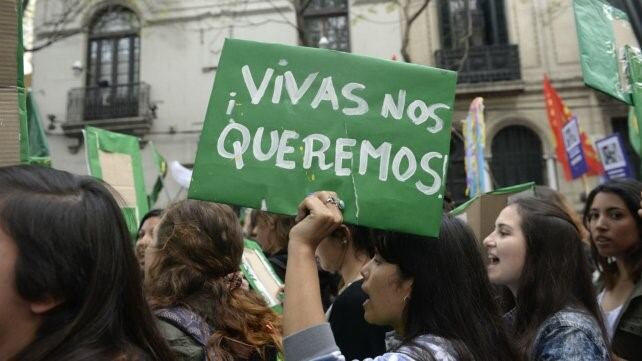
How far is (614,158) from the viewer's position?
326 inches

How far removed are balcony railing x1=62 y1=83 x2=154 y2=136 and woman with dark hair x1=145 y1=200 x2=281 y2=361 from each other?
12.9m

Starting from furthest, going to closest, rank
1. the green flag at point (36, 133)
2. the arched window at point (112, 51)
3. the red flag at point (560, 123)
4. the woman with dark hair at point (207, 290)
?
the arched window at point (112, 51) < the red flag at point (560, 123) < the green flag at point (36, 133) < the woman with dark hair at point (207, 290)

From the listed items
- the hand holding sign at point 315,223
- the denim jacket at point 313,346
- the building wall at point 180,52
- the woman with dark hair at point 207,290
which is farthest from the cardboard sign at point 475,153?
the denim jacket at point 313,346

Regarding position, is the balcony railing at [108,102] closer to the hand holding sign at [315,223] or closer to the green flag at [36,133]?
the green flag at [36,133]

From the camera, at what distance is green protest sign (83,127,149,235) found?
4270 millimetres

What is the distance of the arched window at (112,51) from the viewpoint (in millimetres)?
15027

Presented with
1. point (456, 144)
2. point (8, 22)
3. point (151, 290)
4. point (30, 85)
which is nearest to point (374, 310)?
point (151, 290)

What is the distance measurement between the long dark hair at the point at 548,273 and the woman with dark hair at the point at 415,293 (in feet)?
1.64

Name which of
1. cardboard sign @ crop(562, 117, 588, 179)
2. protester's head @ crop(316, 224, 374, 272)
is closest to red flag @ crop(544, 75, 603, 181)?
cardboard sign @ crop(562, 117, 588, 179)

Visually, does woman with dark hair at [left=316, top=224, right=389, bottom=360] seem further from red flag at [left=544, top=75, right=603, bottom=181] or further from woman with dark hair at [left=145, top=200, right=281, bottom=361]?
red flag at [left=544, top=75, right=603, bottom=181]

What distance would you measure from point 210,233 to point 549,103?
10666 mm

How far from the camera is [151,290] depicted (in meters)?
2.04

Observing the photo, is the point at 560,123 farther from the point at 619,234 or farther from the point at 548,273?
the point at 548,273

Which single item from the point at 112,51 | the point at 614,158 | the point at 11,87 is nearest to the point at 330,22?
the point at 112,51
